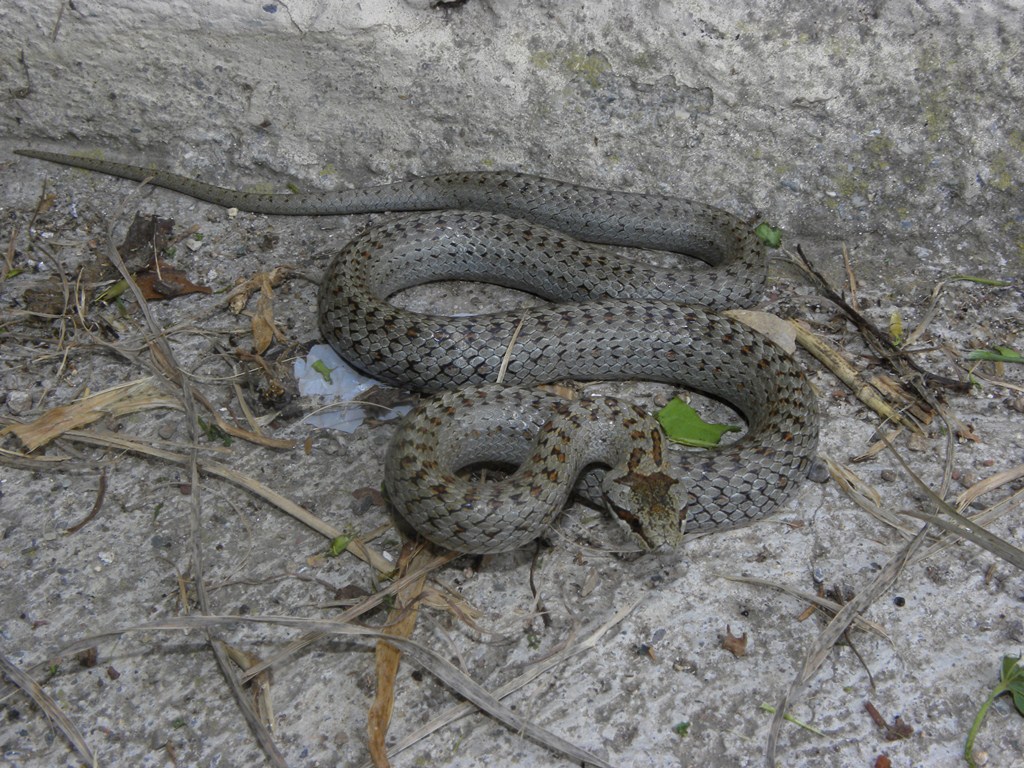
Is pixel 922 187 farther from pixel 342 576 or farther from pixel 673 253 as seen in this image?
pixel 342 576

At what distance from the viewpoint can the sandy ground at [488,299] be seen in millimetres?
3725

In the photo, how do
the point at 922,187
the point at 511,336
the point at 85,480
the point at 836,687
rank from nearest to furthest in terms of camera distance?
the point at 836,687 < the point at 85,480 < the point at 511,336 < the point at 922,187

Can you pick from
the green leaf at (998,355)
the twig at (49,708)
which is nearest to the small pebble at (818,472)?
the green leaf at (998,355)

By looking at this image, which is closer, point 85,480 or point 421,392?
point 85,480

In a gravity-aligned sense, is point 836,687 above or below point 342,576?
above

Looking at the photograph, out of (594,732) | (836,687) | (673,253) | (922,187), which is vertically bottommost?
(594,732)

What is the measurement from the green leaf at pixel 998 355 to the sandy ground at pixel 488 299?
10 cm

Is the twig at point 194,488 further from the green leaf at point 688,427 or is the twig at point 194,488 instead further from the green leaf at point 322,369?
the green leaf at point 688,427

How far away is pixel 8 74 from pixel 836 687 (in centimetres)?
630

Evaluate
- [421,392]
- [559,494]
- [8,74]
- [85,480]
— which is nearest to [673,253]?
[421,392]

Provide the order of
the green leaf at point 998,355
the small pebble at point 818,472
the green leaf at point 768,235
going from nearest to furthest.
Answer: the small pebble at point 818,472 < the green leaf at point 998,355 < the green leaf at point 768,235

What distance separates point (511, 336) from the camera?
16.8 feet

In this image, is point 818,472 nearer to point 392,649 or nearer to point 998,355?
point 998,355

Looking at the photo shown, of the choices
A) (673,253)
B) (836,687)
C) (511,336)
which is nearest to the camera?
(836,687)
